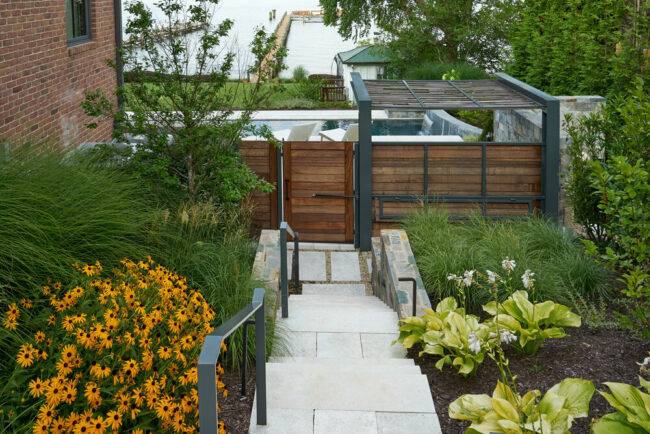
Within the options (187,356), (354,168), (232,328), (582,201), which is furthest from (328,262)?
(232,328)

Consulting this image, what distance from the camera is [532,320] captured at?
248 inches

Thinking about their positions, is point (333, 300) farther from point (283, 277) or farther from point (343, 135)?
point (343, 135)

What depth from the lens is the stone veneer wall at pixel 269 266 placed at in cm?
733

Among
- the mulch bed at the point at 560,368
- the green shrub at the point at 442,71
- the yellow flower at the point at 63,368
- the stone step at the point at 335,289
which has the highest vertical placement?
the green shrub at the point at 442,71

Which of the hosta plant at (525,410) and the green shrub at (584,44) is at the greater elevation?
the green shrub at (584,44)

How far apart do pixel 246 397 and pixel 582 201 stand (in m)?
5.21

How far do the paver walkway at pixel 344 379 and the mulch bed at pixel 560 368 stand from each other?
0.74 feet

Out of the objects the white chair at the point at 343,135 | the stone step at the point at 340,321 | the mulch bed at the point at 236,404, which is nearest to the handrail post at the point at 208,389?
the mulch bed at the point at 236,404

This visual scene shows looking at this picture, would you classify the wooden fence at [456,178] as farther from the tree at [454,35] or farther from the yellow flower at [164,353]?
the tree at [454,35]

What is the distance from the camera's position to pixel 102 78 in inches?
527

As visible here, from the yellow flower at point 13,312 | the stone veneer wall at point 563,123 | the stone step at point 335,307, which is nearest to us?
the yellow flower at point 13,312

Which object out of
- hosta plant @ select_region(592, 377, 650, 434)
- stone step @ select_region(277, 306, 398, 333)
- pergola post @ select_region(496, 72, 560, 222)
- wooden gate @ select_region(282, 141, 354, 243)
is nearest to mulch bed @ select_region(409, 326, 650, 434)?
hosta plant @ select_region(592, 377, 650, 434)

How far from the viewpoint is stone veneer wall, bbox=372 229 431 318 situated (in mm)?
7863

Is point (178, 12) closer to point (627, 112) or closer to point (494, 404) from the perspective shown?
point (627, 112)
